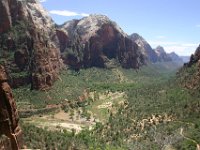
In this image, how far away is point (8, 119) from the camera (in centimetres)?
8562

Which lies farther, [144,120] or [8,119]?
[144,120]

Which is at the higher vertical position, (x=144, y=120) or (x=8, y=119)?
(x=8, y=119)

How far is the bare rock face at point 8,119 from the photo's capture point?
8425cm

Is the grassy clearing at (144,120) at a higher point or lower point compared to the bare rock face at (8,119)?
lower

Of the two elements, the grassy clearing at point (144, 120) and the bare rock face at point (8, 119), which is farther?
the grassy clearing at point (144, 120)

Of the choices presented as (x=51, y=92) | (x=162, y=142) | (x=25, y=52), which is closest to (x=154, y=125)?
(x=162, y=142)

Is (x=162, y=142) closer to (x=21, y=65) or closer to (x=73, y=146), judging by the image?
(x=73, y=146)

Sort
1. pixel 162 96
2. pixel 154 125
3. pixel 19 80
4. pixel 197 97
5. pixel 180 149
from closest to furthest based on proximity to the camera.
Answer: pixel 180 149
pixel 154 125
pixel 197 97
pixel 162 96
pixel 19 80

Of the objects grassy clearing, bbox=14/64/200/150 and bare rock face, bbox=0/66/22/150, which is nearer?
bare rock face, bbox=0/66/22/150

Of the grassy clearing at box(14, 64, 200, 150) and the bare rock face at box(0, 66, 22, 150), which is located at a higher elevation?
the bare rock face at box(0, 66, 22, 150)

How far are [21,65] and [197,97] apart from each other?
261 feet

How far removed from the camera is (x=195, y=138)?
389 feet

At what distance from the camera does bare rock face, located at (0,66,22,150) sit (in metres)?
84.2

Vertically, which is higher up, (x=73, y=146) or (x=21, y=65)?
(x=21, y=65)
